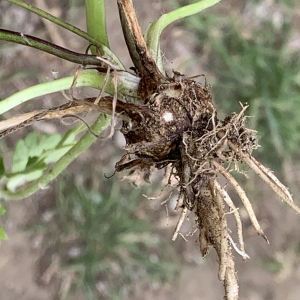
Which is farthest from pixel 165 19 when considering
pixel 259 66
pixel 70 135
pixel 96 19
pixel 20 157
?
pixel 259 66

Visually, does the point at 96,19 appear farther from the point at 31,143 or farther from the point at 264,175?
the point at 264,175

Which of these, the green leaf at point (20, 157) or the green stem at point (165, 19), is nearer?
the green stem at point (165, 19)

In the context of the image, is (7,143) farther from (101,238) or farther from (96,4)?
(96,4)

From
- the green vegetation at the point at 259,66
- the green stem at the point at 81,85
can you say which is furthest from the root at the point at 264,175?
the green vegetation at the point at 259,66

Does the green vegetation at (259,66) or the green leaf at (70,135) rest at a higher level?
the green vegetation at (259,66)

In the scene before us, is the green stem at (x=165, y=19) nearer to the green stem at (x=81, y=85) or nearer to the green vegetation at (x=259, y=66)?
the green stem at (x=81, y=85)

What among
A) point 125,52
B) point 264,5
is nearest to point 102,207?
point 125,52

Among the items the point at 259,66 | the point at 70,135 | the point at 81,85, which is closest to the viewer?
the point at 81,85
